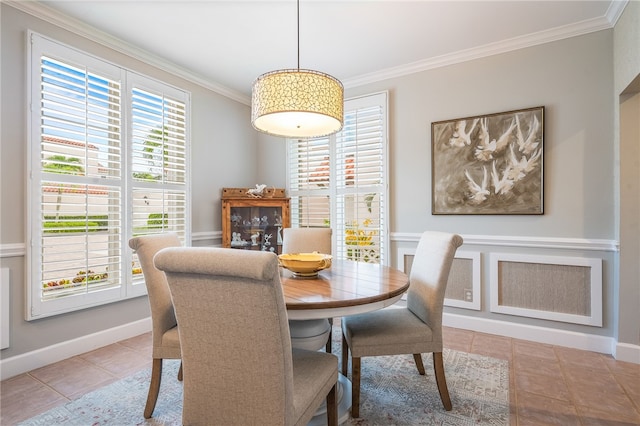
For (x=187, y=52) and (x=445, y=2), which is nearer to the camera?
(x=445, y=2)

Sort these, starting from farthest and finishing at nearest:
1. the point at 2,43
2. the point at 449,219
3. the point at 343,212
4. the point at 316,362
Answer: the point at 343,212 < the point at 449,219 < the point at 2,43 < the point at 316,362

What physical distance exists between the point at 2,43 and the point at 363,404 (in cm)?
330

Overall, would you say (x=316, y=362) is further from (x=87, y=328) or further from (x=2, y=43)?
(x=2, y=43)

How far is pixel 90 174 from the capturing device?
271 centimetres

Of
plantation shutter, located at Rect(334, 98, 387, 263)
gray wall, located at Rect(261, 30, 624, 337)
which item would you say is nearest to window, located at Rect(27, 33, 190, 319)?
plantation shutter, located at Rect(334, 98, 387, 263)

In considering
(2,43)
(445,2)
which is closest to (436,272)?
(445,2)

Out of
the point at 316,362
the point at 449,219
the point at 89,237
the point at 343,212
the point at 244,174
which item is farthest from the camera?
the point at 244,174

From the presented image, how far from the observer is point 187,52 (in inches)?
123

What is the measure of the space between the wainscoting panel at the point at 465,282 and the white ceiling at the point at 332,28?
6.28 ft

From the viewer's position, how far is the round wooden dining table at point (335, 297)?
1474mm

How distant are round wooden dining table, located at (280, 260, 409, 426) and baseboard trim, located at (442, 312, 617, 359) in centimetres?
150

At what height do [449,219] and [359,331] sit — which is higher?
[449,219]

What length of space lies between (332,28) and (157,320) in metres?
2.48

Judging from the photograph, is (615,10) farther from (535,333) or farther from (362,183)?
(535,333)
